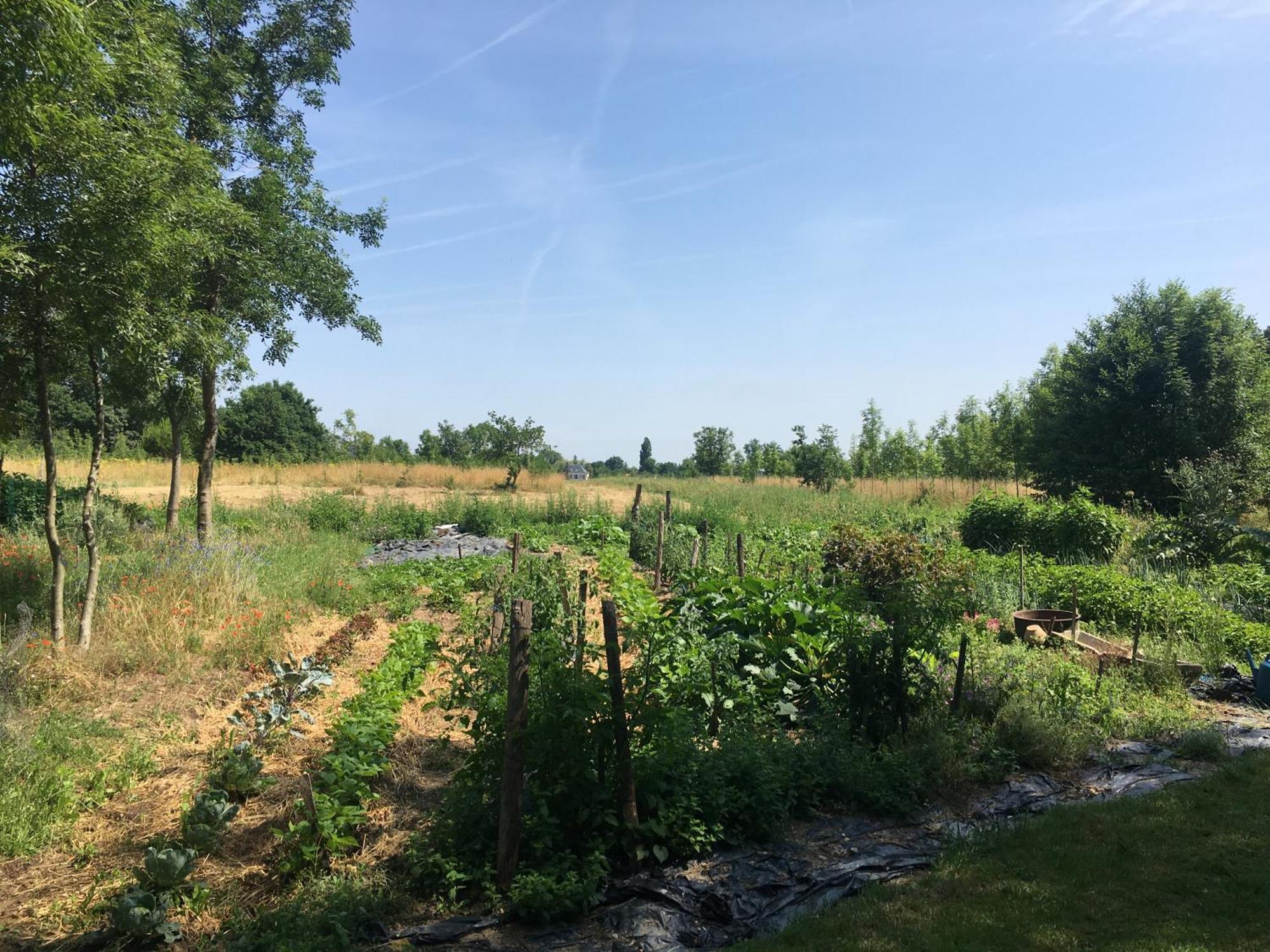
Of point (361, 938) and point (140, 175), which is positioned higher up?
point (140, 175)

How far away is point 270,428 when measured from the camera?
48688 mm

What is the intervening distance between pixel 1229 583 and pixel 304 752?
11.9 meters

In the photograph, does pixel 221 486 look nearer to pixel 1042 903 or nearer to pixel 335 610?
pixel 335 610

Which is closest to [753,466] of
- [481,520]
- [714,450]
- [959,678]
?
[714,450]

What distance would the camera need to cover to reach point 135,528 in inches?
537

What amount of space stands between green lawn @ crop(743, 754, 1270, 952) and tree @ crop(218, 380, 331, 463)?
4488 cm

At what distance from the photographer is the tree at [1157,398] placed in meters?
19.1

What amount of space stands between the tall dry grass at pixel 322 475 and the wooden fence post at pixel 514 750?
24.3 m

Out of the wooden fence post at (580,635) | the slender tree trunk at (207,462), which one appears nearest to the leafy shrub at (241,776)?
the wooden fence post at (580,635)

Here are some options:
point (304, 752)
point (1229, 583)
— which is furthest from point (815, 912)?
point (1229, 583)

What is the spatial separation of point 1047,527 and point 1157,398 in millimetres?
8828

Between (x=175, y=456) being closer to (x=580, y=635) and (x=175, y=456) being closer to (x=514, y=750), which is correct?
(x=580, y=635)

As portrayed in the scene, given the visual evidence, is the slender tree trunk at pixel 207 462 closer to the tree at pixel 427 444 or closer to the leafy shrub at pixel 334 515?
the leafy shrub at pixel 334 515

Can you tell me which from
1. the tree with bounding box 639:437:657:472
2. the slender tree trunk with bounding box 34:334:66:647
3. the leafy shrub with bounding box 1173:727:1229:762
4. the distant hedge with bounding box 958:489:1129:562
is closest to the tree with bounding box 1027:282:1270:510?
the distant hedge with bounding box 958:489:1129:562
